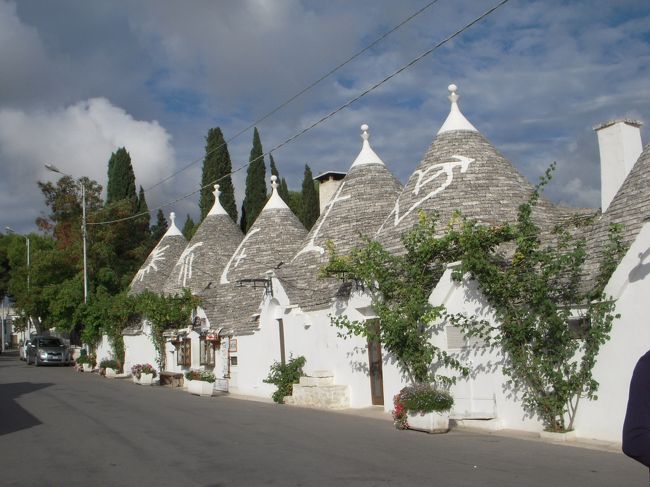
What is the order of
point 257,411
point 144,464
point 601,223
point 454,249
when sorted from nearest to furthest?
point 144,464 → point 601,223 → point 454,249 → point 257,411

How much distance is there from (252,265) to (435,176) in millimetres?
11599

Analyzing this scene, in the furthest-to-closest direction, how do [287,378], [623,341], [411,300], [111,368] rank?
[111,368] → [287,378] → [411,300] → [623,341]

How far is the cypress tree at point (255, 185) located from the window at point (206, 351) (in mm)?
22024

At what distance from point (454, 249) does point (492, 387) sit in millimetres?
3018

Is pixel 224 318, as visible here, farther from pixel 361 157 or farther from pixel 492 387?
pixel 492 387

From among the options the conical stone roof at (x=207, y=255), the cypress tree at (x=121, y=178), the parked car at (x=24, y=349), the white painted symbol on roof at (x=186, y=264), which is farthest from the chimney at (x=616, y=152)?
the cypress tree at (x=121, y=178)

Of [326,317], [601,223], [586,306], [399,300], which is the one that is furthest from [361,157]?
[586,306]

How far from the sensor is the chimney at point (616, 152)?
14844mm

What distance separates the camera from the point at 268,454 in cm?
1030

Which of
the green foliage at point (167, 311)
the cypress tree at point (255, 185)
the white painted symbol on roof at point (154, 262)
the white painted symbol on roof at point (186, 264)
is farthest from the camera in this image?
the cypress tree at point (255, 185)

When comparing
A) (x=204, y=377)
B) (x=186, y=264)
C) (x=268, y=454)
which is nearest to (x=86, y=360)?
(x=186, y=264)

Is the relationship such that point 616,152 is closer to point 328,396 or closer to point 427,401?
point 427,401

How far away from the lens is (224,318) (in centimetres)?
2617

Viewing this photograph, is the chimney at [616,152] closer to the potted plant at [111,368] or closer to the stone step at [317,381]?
the stone step at [317,381]
